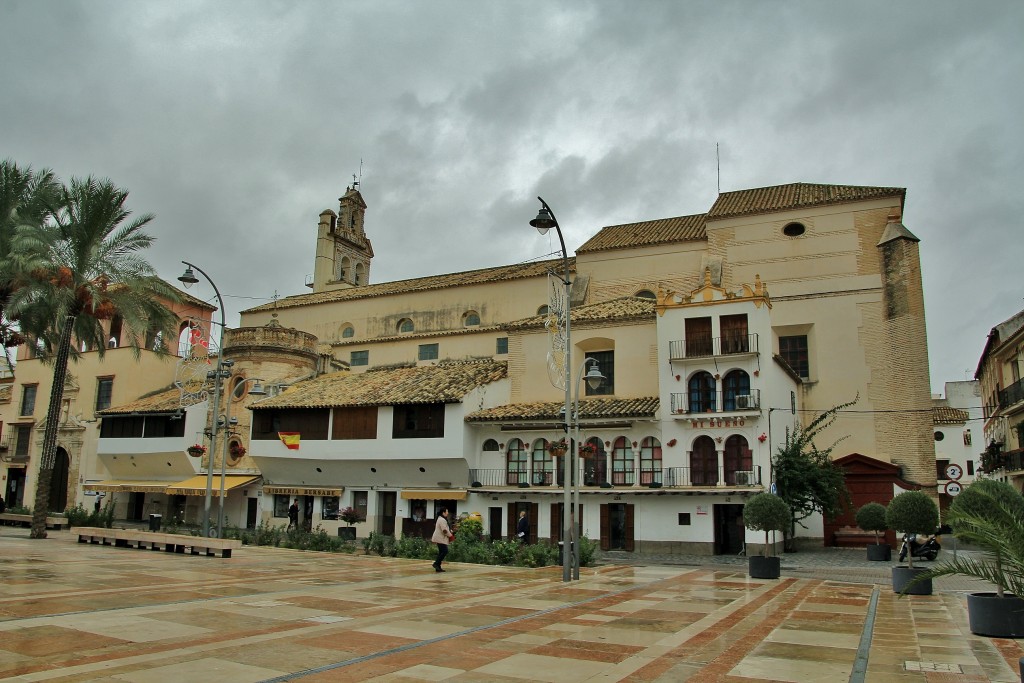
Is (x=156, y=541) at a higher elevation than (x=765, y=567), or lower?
higher

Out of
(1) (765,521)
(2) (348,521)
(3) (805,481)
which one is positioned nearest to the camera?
(1) (765,521)

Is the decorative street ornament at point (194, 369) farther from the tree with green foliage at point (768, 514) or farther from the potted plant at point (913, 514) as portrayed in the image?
the potted plant at point (913, 514)

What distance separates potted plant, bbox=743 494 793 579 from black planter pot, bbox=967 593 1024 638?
8.51 m

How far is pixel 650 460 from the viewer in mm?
30094

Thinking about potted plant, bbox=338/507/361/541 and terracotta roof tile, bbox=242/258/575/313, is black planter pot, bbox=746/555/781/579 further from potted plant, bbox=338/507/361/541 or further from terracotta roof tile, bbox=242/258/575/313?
terracotta roof tile, bbox=242/258/575/313

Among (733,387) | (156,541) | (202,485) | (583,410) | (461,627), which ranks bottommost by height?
(461,627)

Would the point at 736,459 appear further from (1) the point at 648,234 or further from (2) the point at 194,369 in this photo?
(2) the point at 194,369

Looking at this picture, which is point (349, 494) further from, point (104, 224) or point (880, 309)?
point (880, 309)

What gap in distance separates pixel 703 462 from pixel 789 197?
15199 millimetres

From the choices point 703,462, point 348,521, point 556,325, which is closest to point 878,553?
point 703,462

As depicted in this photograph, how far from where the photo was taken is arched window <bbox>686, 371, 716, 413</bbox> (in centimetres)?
2925

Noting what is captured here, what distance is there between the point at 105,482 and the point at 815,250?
38931 millimetres

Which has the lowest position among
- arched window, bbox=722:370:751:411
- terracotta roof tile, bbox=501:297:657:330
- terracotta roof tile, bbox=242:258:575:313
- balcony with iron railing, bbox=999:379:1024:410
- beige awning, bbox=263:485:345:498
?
beige awning, bbox=263:485:345:498

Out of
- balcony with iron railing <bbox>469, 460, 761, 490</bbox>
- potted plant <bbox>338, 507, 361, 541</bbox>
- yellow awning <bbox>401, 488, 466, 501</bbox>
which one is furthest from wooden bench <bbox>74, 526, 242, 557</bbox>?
balcony with iron railing <bbox>469, 460, 761, 490</bbox>
